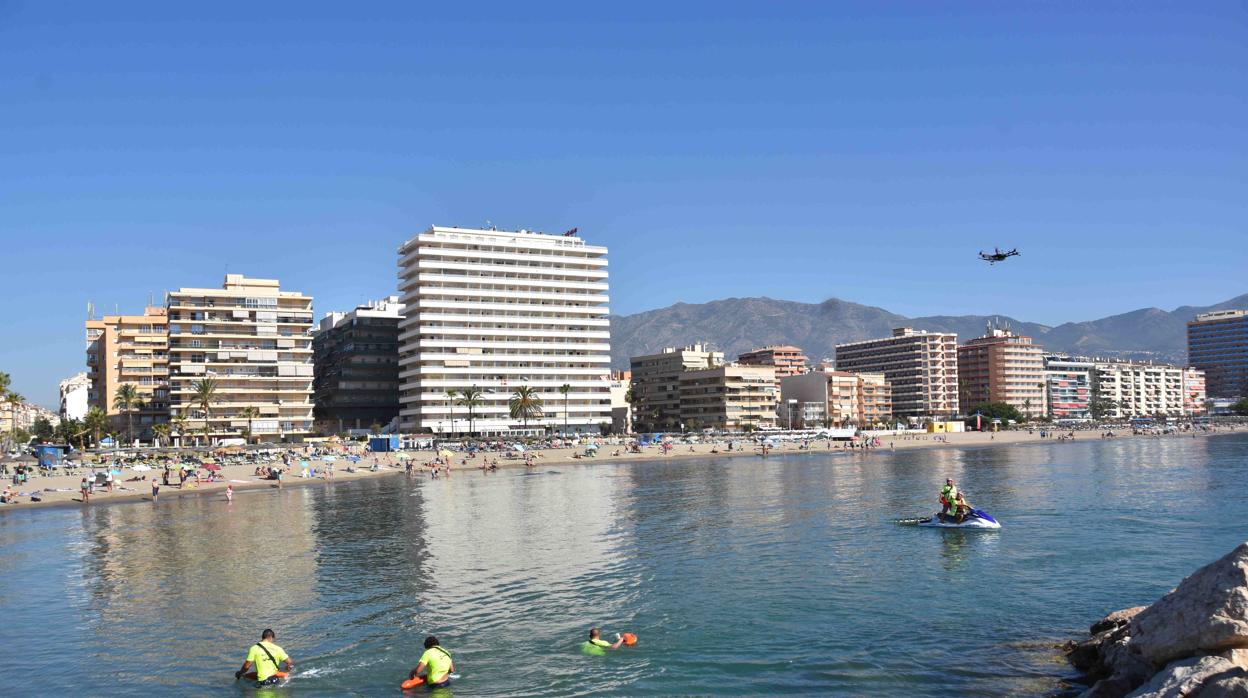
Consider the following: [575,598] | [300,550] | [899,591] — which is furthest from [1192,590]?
[300,550]

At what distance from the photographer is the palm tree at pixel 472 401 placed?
5349 inches

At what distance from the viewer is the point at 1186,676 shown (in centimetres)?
1364

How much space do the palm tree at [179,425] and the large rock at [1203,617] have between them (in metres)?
123

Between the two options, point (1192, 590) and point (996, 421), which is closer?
point (1192, 590)

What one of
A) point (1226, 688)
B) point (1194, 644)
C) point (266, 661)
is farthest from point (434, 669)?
point (1226, 688)

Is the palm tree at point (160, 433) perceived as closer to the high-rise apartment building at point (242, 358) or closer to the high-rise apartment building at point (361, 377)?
the high-rise apartment building at point (242, 358)

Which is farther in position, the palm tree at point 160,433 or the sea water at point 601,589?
the palm tree at point 160,433

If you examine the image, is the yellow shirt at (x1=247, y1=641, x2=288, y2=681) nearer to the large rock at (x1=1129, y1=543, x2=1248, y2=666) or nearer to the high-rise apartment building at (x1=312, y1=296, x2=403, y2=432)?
the large rock at (x1=1129, y1=543, x2=1248, y2=666)

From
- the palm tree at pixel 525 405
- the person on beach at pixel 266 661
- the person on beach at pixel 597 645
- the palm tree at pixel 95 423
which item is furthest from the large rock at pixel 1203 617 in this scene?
the palm tree at pixel 95 423

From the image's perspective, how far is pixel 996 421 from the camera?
197 meters

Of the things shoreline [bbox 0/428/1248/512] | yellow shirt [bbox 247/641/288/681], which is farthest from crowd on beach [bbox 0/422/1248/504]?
yellow shirt [bbox 247/641/288/681]

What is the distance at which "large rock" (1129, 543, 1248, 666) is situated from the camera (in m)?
14.1

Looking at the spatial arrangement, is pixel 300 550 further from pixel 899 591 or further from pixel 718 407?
pixel 718 407

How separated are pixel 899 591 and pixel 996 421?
18484 centimetres
